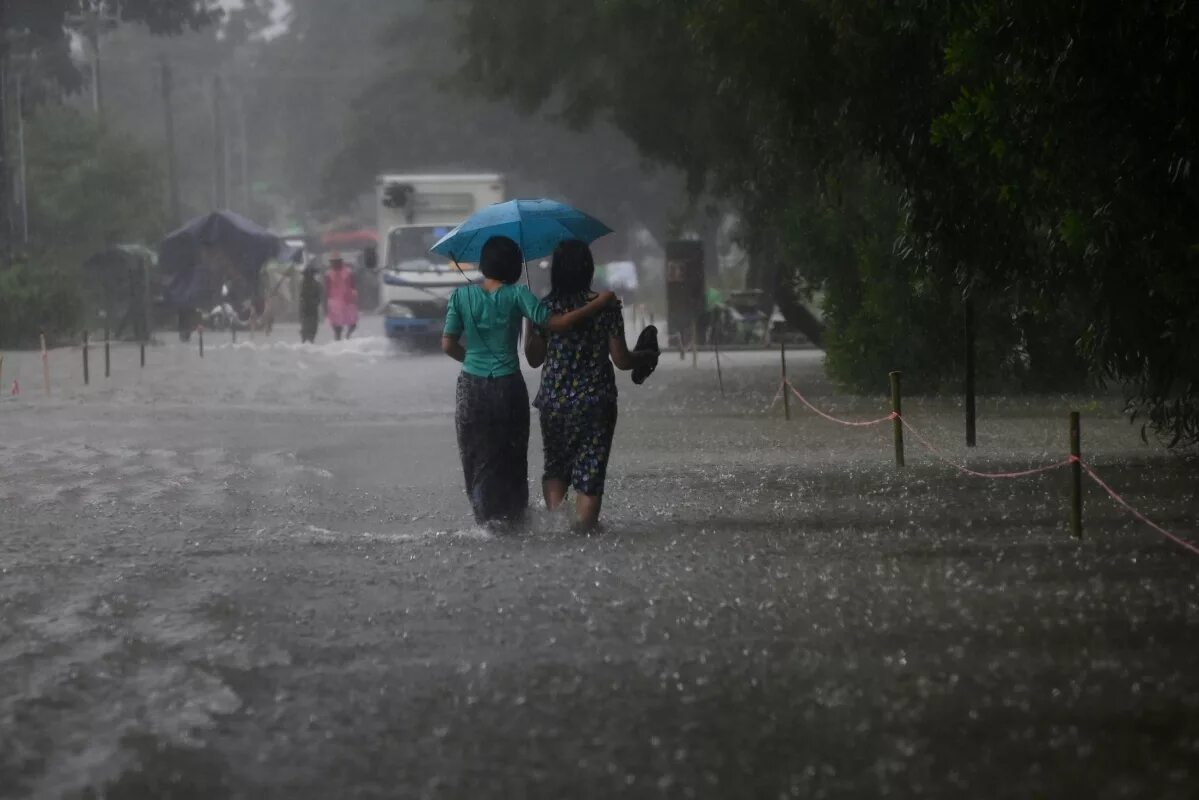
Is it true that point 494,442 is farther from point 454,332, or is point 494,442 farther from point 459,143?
point 459,143

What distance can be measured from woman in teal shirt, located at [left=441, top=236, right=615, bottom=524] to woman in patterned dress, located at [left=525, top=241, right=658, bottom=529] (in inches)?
5.4

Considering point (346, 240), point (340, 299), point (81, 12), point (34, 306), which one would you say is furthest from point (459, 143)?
point (34, 306)

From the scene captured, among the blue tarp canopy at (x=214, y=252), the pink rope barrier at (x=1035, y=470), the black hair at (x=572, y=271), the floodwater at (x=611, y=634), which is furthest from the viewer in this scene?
the blue tarp canopy at (x=214, y=252)

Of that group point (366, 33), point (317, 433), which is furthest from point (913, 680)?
point (366, 33)

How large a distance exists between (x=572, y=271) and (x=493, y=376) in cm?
76

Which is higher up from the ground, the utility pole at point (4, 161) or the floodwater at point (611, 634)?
the utility pole at point (4, 161)

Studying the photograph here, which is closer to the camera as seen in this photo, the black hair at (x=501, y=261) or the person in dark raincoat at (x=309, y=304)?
the black hair at (x=501, y=261)

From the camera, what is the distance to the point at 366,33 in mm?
117188

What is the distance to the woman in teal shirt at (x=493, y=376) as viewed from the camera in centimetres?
1191

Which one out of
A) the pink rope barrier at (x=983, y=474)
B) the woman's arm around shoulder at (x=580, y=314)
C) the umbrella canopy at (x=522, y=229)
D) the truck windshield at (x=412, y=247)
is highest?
the truck windshield at (x=412, y=247)

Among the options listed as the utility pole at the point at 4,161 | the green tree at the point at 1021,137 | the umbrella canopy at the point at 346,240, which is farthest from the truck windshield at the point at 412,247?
the umbrella canopy at the point at 346,240

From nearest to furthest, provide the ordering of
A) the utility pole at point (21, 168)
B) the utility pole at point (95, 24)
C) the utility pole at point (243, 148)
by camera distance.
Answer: the utility pole at point (21, 168), the utility pole at point (95, 24), the utility pole at point (243, 148)

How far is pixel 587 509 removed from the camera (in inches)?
473

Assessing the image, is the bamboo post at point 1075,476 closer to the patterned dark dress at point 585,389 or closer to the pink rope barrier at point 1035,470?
the pink rope barrier at point 1035,470
